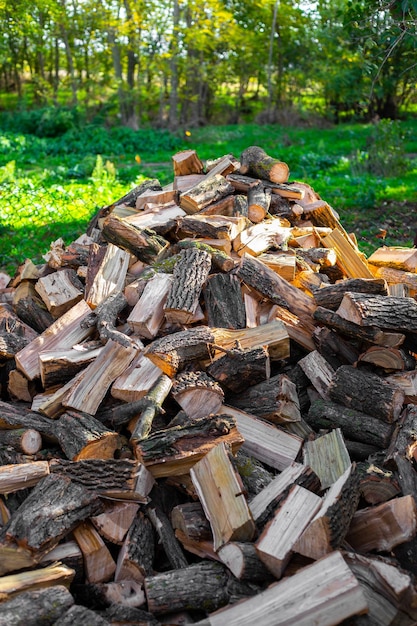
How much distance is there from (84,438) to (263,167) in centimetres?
295

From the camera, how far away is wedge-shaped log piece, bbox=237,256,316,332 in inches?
144

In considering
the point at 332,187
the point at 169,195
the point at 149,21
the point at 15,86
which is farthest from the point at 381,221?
the point at 15,86

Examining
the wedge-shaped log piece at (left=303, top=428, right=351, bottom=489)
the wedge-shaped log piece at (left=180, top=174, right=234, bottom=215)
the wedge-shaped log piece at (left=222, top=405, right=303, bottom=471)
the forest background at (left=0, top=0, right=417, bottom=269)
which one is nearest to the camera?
the wedge-shaped log piece at (left=303, top=428, right=351, bottom=489)

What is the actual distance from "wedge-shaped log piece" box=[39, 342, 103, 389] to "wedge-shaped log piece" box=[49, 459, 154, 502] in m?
0.67

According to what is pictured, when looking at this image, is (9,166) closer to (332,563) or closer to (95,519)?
(95,519)

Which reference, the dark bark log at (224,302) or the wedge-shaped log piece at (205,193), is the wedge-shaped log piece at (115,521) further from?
the wedge-shaped log piece at (205,193)

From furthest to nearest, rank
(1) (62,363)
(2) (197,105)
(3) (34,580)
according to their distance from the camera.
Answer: (2) (197,105)
(1) (62,363)
(3) (34,580)

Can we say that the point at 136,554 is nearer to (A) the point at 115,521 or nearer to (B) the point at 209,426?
(A) the point at 115,521

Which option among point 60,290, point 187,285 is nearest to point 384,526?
point 187,285

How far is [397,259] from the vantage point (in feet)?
14.0

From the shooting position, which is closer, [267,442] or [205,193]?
[267,442]

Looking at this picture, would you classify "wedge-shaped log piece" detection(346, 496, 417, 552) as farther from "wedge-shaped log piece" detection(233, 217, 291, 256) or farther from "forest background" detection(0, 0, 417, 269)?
"forest background" detection(0, 0, 417, 269)

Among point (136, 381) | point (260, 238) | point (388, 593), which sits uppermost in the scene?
point (260, 238)

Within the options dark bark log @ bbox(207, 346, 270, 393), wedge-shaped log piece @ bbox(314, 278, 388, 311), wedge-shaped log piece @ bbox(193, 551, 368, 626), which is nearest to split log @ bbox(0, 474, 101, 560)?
wedge-shaped log piece @ bbox(193, 551, 368, 626)
